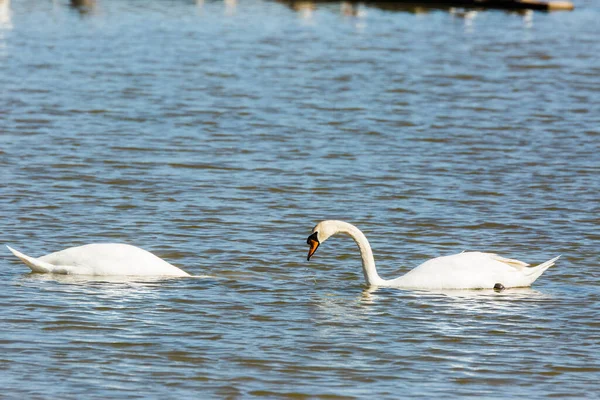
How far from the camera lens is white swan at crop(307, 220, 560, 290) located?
10.9 m

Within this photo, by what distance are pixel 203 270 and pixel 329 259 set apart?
1357mm

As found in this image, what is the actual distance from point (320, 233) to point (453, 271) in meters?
1.16

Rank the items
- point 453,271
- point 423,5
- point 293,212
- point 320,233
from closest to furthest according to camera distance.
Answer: point 453,271 → point 320,233 → point 293,212 → point 423,5

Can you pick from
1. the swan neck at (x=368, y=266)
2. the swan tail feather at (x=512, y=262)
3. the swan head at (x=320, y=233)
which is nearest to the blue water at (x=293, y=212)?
the swan neck at (x=368, y=266)

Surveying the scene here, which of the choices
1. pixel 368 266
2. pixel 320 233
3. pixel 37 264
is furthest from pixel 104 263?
pixel 368 266

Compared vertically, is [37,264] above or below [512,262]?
below

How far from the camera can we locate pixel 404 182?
51.8 ft

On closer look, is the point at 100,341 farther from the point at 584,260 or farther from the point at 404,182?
the point at 404,182

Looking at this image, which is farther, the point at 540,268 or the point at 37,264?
the point at 540,268

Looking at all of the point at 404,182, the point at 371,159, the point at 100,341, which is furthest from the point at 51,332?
the point at 371,159

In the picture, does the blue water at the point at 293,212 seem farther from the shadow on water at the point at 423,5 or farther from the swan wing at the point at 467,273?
the shadow on water at the point at 423,5

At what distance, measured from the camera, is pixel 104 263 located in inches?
432

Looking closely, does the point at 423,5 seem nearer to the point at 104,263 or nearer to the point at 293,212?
the point at 293,212

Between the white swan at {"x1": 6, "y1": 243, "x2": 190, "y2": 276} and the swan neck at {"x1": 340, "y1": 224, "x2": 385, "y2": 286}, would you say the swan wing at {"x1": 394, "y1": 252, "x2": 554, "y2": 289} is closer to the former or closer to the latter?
the swan neck at {"x1": 340, "y1": 224, "x2": 385, "y2": 286}
